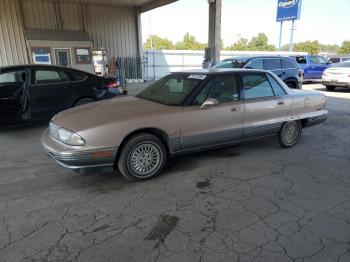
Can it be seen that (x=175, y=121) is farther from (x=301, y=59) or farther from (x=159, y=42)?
(x=159, y=42)

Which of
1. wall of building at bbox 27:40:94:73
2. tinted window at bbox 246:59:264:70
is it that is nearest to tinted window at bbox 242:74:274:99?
tinted window at bbox 246:59:264:70

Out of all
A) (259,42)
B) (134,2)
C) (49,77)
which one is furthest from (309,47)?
(49,77)

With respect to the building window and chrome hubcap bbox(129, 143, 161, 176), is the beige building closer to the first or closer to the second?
the building window

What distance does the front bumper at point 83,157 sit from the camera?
3635mm

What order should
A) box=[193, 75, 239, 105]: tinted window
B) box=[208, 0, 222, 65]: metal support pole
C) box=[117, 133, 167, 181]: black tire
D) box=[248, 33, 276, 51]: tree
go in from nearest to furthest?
box=[117, 133, 167, 181]: black tire → box=[193, 75, 239, 105]: tinted window → box=[208, 0, 222, 65]: metal support pole → box=[248, 33, 276, 51]: tree

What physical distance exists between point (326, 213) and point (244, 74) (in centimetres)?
254

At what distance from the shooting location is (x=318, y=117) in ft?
19.2

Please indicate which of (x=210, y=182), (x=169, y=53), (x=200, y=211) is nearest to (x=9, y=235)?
(x=200, y=211)

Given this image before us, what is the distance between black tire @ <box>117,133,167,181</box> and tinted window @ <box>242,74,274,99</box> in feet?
5.82

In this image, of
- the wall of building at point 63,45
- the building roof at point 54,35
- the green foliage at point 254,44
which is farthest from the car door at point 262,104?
the green foliage at point 254,44

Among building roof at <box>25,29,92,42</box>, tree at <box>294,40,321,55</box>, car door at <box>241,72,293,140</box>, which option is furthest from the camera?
tree at <box>294,40,321,55</box>

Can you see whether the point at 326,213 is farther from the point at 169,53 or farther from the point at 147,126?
the point at 169,53

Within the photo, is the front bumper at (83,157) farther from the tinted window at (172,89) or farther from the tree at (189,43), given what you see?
the tree at (189,43)

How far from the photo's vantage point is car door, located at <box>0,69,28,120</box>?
6.44 metres
